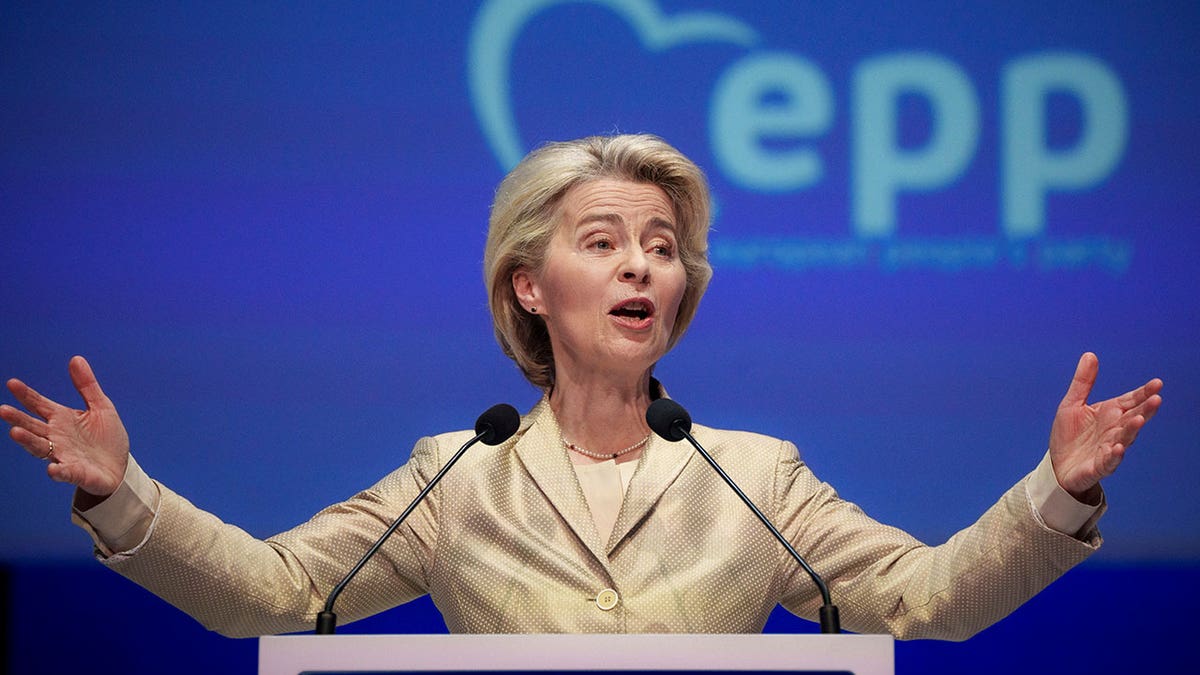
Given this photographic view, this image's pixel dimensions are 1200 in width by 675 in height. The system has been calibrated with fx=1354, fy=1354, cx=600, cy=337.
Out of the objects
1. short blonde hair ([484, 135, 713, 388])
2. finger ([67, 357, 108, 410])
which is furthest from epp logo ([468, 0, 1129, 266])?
finger ([67, 357, 108, 410])

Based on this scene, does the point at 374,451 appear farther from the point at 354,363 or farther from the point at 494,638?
the point at 494,638

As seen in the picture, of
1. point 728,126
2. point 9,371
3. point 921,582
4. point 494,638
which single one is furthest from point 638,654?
point 9,371

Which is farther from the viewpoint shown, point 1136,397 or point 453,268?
point 453,268

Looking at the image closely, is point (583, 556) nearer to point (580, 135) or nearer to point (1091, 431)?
point (1091, 431)

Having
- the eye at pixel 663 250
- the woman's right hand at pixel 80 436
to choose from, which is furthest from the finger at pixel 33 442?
the eye at pixel 663 250

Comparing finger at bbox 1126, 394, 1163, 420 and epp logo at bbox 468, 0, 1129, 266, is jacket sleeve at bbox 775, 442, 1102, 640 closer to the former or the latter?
finger at bbox 1126, 394, 1163, 420

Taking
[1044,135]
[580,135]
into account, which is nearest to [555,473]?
[580,135]

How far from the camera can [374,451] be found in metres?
2.97

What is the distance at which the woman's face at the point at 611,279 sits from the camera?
2.12m

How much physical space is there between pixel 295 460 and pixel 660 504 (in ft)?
3.84

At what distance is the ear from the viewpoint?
226cm

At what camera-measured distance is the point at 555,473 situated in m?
2.09

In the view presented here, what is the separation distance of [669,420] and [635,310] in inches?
11.2

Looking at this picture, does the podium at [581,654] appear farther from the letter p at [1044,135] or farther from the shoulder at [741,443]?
the letter p at [1044,135]
